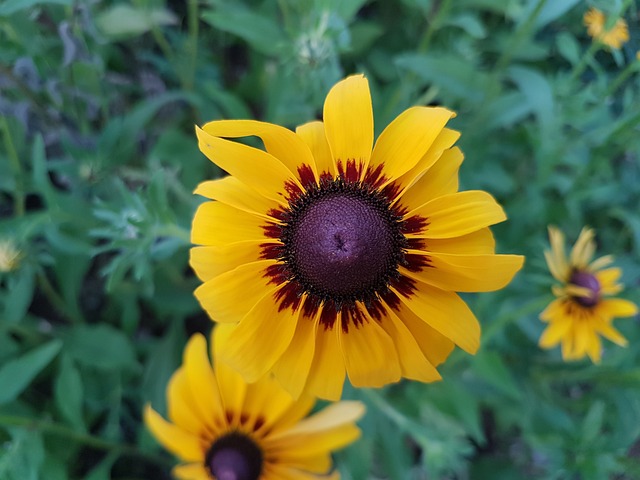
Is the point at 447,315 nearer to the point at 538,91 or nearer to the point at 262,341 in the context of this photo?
the point at 262,341

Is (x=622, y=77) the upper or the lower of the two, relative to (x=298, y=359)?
upper

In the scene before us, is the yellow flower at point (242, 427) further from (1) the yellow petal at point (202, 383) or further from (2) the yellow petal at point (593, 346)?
(2) the yellow petal at point (593, 346)

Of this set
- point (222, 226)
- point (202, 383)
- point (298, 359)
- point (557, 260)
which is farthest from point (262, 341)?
point (557, 260)

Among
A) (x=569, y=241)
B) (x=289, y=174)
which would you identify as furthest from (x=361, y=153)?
(x=569, y=241)

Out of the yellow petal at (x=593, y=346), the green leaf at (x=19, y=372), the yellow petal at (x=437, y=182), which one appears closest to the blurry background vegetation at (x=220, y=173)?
the green leaf at (x=19, y=372)

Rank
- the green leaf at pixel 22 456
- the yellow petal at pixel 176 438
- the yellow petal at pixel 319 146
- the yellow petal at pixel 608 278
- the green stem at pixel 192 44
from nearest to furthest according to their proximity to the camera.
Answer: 1. the yellow petal at pixel 319 146
2. the green leaf at pixel 22 456
3. the yellow petal at pixel 176 438
4. the yellow petal at pixel 608 278
5. the green stem at pixel 192 44

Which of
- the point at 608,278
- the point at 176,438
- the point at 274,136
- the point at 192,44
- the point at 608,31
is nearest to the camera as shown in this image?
the point at 274,136
